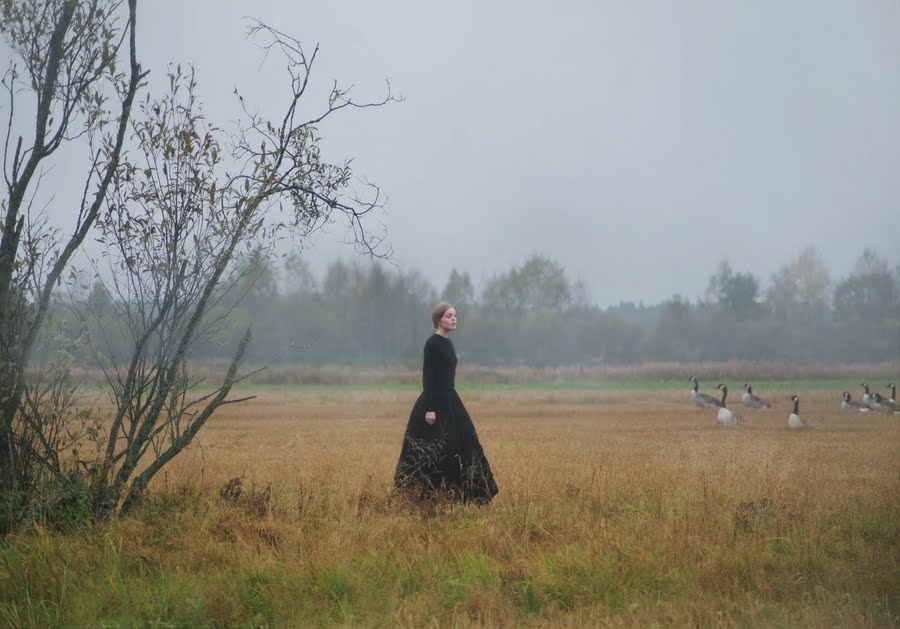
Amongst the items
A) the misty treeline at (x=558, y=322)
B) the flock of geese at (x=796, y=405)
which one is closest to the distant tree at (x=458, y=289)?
the misty treeline at (x=558, y=322)

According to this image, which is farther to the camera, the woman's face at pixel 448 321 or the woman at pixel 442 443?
the woman's face at pixel 448 321

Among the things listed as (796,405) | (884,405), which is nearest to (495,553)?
(796,405)

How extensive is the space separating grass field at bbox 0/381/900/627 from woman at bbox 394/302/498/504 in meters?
0.33

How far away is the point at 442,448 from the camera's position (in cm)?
934

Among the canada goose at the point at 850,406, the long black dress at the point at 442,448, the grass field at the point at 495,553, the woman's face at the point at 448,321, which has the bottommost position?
the canada goose at the point at 850,406

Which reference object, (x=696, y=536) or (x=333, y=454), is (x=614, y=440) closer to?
(x=333, y=454)

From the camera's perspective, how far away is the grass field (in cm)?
622

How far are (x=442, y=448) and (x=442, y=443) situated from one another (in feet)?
0.22

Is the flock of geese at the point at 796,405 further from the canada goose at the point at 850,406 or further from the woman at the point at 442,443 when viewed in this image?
the woman at the point at 442,443

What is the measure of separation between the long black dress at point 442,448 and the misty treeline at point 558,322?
33550 millimetres

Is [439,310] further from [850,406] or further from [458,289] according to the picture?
[458,289]

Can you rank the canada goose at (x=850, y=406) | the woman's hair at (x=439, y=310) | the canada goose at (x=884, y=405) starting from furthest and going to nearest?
the canada goose at (x=850, y=406) < the canada goose at (x=884, y=405) < the woman's hair at (x=439, y=310)

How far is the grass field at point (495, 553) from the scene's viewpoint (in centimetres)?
622

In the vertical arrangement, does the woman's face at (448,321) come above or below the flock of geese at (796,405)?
above
